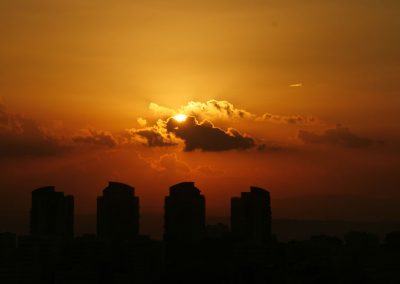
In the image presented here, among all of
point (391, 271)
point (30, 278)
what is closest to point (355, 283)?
point (391, 271)

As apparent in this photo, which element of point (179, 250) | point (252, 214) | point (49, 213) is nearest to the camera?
point (179, 250)

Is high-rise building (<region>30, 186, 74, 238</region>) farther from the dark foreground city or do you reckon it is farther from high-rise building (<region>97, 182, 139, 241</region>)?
high-rise building (<region>97, 182, 139, 241</region>)

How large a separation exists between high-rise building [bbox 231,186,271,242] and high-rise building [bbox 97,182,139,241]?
14.3m

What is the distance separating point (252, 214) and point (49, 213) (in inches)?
1120

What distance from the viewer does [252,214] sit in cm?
11475

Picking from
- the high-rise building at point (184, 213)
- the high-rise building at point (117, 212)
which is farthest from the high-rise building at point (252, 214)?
the high-rise building at point (117, 212)

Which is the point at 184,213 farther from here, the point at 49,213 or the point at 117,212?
the point at 49,213

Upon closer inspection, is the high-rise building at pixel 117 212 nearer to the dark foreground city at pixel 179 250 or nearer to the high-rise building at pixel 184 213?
the dark foreground city at pixel 179 250

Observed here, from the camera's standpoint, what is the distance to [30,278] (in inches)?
3100

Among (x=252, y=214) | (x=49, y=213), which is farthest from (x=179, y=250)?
(x=49, y=213)

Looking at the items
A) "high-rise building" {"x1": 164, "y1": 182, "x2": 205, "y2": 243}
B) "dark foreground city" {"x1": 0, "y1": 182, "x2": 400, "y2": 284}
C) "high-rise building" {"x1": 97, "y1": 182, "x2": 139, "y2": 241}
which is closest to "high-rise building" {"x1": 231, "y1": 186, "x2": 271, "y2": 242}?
"dark foreground city" {"x1": 0, "y1": 182, "x2": 400, "y2": 284}

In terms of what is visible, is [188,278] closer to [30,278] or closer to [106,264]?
[106,264]

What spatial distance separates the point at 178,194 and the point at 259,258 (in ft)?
72.1

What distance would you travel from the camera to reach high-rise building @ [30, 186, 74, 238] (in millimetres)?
107312
